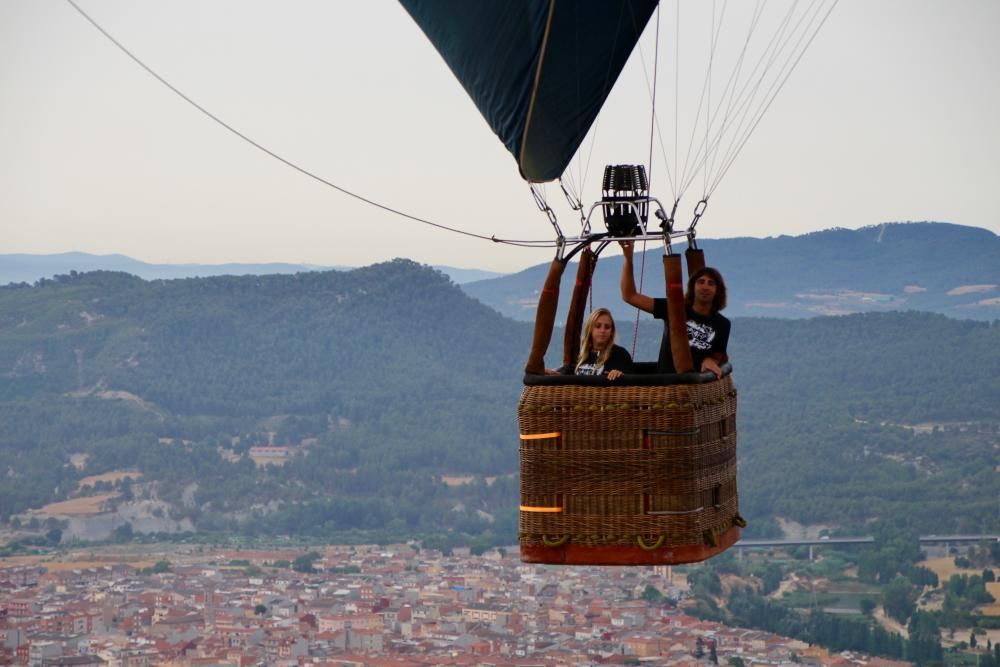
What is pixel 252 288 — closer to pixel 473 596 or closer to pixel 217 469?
pixel 217 469

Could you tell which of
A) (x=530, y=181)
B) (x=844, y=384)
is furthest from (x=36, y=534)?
(x=530, y=181)

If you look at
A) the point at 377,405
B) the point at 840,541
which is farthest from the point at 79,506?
the point at 840,541

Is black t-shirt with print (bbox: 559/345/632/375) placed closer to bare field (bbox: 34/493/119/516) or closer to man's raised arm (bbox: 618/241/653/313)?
man's raised arm (bbox: 618/241/653/313)

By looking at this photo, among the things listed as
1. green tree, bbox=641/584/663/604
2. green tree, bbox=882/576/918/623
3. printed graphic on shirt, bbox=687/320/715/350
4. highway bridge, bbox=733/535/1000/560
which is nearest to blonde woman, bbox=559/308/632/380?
printed graphic on shirt, bbox=687/320/715/350

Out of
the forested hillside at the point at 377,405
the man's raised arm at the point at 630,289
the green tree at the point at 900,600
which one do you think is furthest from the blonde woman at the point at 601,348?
the forested hillside at the point at 377,405

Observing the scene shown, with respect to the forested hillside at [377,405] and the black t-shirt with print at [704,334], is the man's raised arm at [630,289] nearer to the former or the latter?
the black t-shirt with print at [704,334]
